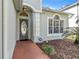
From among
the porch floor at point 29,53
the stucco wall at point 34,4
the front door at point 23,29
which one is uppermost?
the stucco wall at point 34,4

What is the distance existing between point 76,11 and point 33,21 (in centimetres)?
848

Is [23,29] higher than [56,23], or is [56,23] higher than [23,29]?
[56,23]

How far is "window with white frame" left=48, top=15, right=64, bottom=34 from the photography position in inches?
604

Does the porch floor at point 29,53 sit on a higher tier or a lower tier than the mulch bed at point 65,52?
higher

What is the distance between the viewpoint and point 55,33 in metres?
15.8

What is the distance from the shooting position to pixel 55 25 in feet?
52.0

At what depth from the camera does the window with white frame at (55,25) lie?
15344 millimetres

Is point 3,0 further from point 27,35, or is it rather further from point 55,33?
point 55,33

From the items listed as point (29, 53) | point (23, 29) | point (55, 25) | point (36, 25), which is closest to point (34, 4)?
point (36, 25)

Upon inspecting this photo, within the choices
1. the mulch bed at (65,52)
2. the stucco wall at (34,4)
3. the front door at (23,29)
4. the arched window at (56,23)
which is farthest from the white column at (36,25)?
the mulch bed at (65,52)

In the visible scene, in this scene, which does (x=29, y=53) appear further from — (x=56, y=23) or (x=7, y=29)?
(x=56, y=23)

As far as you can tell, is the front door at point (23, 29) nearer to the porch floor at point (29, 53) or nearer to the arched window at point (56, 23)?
the arched window at point (56, 23)

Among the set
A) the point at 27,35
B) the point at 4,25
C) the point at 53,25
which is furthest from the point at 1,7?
the point at 53,25

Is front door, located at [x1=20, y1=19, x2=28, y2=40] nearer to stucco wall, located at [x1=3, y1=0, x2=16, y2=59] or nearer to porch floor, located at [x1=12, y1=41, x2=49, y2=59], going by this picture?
porch floor, located at [x1=12, y1=41, x2=49, y2=59]
